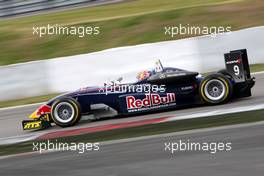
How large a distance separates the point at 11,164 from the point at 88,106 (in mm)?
2891

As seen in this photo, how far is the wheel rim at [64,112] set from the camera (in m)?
10.2

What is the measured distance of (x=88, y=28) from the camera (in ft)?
66.3

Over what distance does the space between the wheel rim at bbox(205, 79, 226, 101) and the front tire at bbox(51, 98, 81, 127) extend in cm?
228

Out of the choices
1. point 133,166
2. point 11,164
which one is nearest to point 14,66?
point 11,164

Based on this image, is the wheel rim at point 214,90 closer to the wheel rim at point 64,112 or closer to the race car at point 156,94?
the race car at point 156,94

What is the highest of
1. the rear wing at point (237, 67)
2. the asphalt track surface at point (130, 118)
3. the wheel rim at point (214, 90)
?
the rear wing at point (237, 67)

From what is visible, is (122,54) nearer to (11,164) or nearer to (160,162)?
(11,164)
